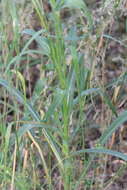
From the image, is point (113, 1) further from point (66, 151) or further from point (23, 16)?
point (23, 16)

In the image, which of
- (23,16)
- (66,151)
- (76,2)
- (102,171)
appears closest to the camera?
(76,2)

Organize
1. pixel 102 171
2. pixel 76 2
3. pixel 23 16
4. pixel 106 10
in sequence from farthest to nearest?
pixel 23 16 < pixel 102 171 < pixel 106 10 < pixel 76 2

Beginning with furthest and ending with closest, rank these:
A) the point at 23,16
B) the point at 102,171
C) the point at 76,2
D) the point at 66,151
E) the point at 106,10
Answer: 1. the point at 23,16
2. the point at 102,171
3. the point at 106,10
4. the point at 66,151
5. the point at 76,2

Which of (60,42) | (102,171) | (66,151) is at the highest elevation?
(60,42)

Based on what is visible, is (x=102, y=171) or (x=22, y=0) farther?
(x=22, y=0)

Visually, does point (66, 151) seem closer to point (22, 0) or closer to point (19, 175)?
point (19, 175)

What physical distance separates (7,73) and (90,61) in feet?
1.01

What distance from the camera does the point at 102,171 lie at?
6.88 feet

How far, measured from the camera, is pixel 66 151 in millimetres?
1622

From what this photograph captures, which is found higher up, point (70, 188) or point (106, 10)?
point (106, 10)

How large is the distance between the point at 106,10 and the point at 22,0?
2.86 feet

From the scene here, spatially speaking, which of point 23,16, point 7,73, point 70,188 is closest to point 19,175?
point 70,188

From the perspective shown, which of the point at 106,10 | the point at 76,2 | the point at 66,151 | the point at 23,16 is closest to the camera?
the point at 76,2

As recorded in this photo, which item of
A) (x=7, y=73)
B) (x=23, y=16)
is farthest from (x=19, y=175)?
(x=23, y=16)
